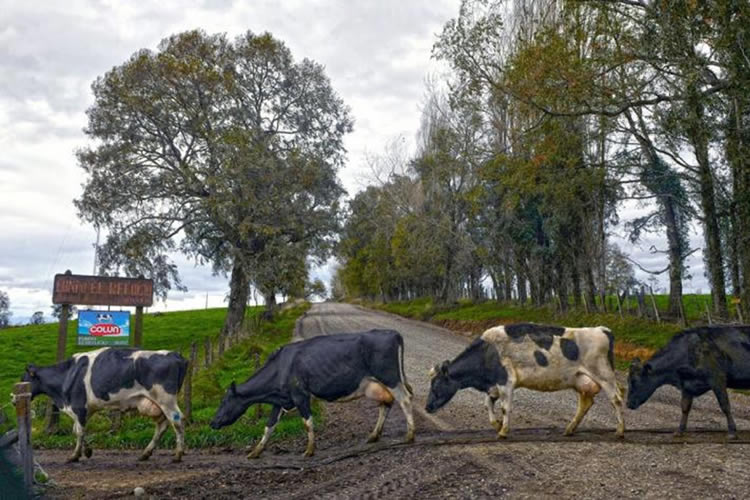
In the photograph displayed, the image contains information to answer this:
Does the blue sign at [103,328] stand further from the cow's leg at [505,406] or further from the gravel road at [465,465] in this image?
the cow's leg at [505,406]

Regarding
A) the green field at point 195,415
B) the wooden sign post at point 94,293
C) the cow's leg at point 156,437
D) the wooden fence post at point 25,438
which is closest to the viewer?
the wooden fence post at point 25,438

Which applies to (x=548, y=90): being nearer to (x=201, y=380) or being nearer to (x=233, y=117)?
(x=201, y=380)

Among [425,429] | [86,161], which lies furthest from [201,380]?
[86,161]

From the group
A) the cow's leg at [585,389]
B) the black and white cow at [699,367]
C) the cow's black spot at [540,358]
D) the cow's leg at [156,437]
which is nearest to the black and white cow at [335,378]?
the cow's leg at [156,437]

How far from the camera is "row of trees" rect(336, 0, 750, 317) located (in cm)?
1728

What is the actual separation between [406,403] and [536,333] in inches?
100

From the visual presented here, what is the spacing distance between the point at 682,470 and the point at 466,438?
131 inches

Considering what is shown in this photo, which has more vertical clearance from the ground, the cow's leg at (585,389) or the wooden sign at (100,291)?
the wooden sign at (100,291)

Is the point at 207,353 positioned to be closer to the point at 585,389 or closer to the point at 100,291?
the point at 100,291

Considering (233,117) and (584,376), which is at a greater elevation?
(233,117)

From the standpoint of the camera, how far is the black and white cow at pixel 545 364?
33.4 ft

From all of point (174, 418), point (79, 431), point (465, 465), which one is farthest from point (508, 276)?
point (465, 465)

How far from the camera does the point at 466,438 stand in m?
10.1

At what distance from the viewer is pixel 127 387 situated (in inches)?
432
